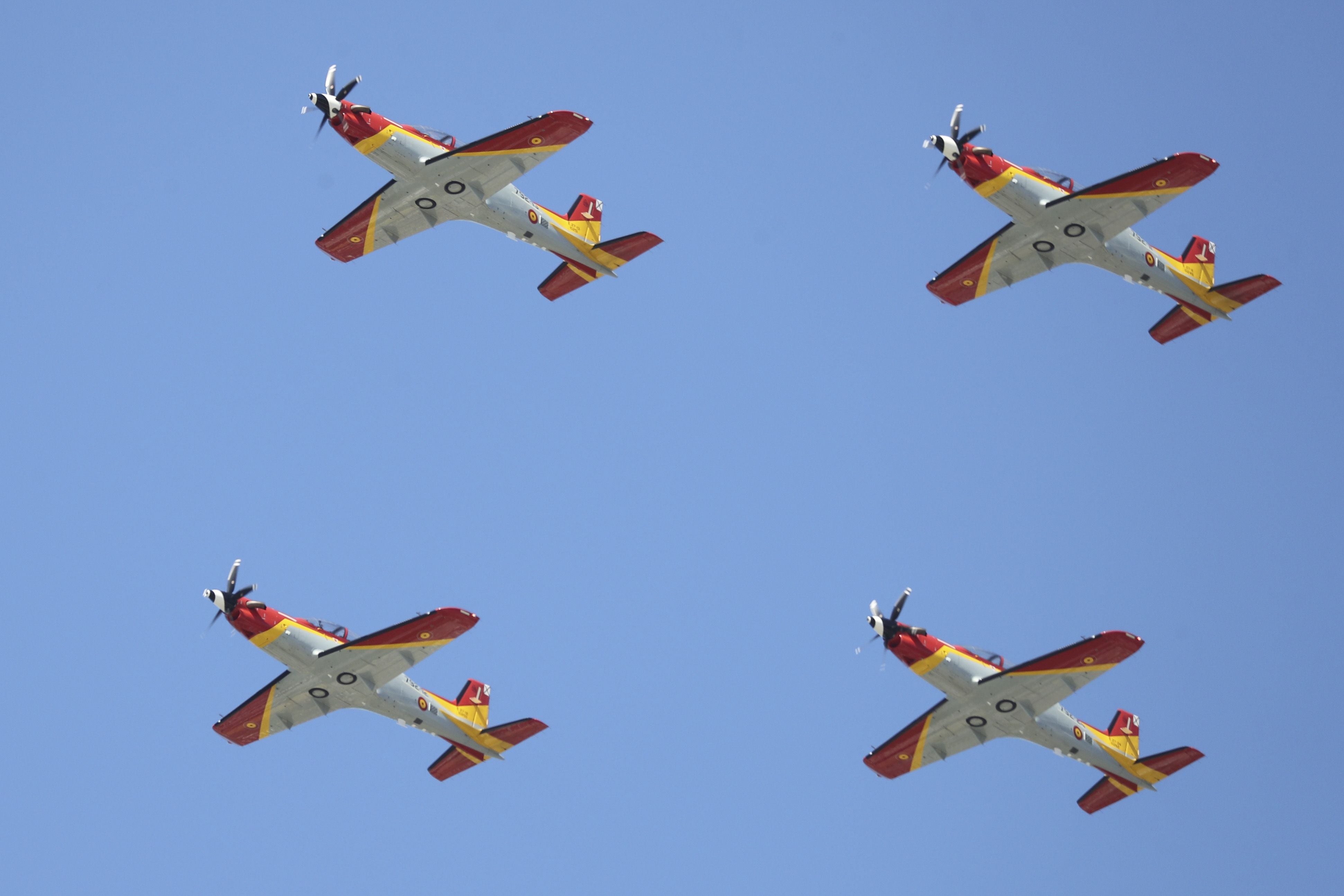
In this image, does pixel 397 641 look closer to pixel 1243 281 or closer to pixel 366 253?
pixel 366 253

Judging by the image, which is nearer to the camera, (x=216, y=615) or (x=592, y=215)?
(x=216, y=615)

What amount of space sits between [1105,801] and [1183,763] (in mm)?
3062

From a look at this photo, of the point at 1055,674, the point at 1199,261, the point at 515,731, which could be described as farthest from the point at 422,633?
the point at 1199,261

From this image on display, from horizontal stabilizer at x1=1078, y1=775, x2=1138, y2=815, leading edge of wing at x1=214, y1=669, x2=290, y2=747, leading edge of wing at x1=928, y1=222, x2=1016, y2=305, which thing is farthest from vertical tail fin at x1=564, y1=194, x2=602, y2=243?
horizontal stabilizer at x1=1078, y1=775, x2=1138, y2=815

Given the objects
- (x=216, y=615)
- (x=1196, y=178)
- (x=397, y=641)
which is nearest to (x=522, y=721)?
(x=397, y=641)

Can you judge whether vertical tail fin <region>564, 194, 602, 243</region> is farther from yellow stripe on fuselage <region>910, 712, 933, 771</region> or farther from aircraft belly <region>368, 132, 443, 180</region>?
yellow stripe on fuselage <region>910, 712, 933, 771</region>

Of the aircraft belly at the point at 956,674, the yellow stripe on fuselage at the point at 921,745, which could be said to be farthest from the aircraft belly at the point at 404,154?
the yellow stripe on fuselage at the point at 921,745

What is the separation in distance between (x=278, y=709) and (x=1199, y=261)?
1306 inches

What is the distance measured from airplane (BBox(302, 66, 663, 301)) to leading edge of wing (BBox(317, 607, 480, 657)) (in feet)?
45.9

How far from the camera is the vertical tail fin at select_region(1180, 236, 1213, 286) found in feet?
191

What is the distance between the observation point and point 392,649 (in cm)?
5234

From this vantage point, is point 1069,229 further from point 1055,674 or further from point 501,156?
point 501,156

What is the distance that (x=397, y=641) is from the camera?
5197 centimetres

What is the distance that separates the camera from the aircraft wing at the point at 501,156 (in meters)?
53.9
